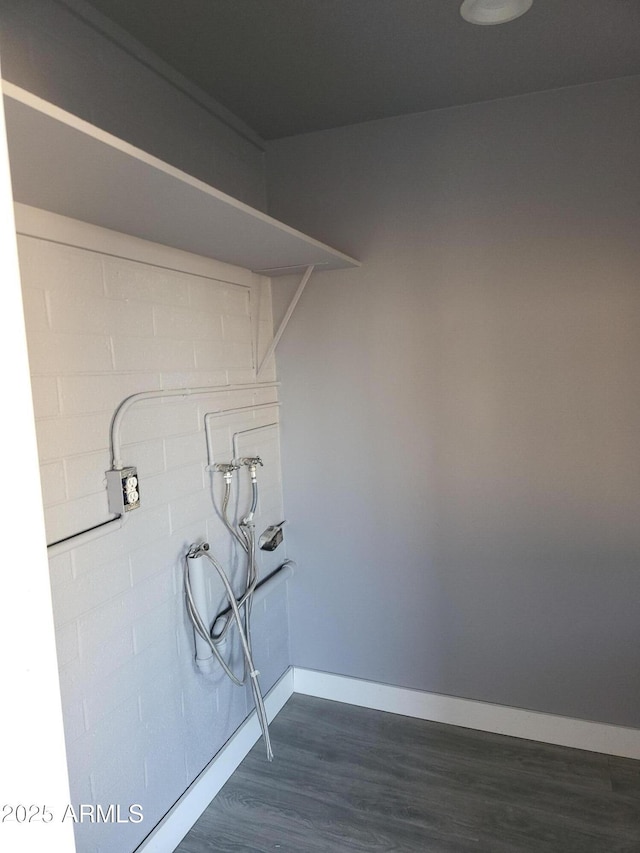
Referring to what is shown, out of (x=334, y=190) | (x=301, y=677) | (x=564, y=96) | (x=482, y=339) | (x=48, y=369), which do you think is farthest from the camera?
(x=301, y=677)

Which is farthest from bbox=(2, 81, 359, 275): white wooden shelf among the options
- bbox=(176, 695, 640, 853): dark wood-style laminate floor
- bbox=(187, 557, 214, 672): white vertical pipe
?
bbox=(176, 695, 640, 853): dark wood-style laminate floor

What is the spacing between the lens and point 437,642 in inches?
92.4

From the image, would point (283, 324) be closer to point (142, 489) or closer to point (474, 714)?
point (142, 489)

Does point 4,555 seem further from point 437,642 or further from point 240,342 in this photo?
point 437,642

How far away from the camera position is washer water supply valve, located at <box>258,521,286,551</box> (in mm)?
2283

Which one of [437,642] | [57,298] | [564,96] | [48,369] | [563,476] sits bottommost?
[437,642]

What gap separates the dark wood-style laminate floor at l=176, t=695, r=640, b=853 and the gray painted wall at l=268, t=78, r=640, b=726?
0.20m

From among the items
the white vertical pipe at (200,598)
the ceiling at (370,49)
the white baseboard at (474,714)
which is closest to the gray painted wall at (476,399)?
the white baseboard at (474,714)

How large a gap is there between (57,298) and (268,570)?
1.43m

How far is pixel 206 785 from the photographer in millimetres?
1946

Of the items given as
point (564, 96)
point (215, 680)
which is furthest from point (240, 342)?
point (564, 96)

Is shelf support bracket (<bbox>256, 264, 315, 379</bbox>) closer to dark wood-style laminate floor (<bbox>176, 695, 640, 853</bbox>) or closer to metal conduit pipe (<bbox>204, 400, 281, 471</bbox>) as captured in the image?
metal conduit pipe (<bbox>204, 400, 281, 471</bbox>)

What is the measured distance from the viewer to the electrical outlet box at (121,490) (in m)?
1.50

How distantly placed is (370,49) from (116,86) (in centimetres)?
75
